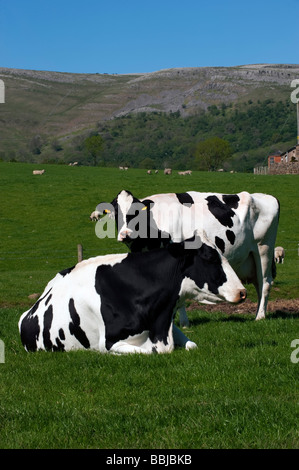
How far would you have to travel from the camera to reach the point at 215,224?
12.8m

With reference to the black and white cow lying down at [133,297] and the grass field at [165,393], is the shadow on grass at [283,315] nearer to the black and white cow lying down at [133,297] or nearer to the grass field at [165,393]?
the grass field at [165,393]

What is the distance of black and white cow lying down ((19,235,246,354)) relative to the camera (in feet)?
27.0

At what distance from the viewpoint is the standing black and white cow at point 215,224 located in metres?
12.1

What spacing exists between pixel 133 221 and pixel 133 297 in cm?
399

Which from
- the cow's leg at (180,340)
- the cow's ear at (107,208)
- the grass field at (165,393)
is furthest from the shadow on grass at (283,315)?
the cow's leg at (180,340)

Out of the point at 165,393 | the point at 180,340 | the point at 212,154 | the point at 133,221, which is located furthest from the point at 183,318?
the point at 212,154

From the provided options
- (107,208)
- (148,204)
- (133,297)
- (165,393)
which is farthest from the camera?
(148,204)

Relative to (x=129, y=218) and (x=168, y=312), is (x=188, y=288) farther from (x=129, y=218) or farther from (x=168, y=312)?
(x=129, y=218)

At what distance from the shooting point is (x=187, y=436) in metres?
5.04

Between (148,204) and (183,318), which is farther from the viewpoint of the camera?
(148,204)

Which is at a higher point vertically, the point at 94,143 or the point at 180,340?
the point at 94,143

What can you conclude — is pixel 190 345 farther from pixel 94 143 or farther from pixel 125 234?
pixel 94 143

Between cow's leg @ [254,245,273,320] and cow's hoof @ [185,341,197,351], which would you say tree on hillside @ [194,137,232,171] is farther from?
cow's hoof @ [185,341,197,351]
